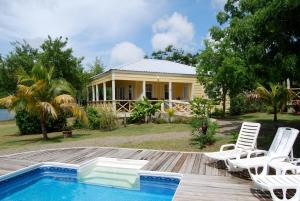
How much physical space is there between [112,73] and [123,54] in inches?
1754

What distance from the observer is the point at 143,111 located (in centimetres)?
1898

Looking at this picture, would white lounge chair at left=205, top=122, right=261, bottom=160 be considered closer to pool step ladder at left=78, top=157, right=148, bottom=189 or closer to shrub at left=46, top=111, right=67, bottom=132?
pool step ladder at left=78, top=157, right=148, bottom=189

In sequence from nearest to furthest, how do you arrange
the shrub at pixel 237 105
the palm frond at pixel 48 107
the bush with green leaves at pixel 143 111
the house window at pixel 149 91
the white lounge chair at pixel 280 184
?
the white lounge chair at pixel 280 184
the palm frond at pixel 48 107
the bush with green leaves at pixel 143 111
the shrub at pixel 237 105
the house window at pixel 149 91

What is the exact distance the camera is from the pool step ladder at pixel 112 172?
7.58 metres

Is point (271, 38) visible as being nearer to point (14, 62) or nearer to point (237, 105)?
point (237, 105)

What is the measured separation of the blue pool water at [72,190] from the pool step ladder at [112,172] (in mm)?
227

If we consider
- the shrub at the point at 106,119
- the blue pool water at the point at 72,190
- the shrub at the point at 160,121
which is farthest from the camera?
the shrub at the point at 160,121

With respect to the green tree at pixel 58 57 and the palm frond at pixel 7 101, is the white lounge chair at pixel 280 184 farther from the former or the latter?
the green tree at pixel 58 57

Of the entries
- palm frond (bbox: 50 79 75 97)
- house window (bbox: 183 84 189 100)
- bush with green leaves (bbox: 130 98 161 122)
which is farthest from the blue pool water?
house window (bbox: 183 84 189 100)

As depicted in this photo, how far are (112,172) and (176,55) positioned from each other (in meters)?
43.0

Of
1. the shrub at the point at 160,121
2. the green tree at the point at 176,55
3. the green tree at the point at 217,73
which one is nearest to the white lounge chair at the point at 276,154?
the green tree at the point at 217,73

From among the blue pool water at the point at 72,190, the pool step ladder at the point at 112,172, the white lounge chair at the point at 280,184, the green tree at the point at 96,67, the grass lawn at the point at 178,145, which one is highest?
the green tree at the point at 96,67

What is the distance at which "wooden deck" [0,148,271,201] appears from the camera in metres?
5.57

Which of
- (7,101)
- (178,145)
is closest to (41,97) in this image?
(7,101)
